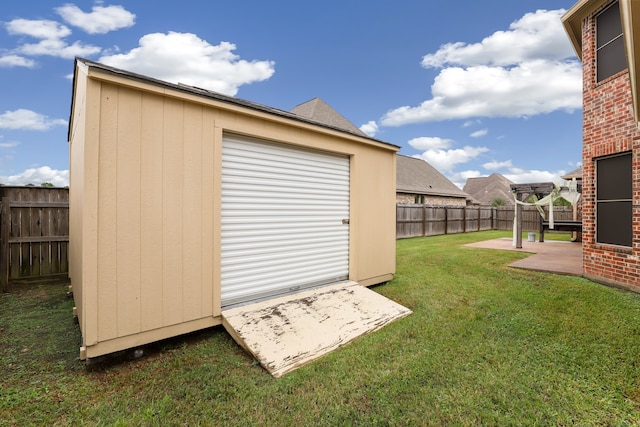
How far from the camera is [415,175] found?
20.5m

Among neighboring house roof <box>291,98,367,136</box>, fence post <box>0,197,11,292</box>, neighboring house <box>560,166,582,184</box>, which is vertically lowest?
fence post <box>0,197,11,292</box>

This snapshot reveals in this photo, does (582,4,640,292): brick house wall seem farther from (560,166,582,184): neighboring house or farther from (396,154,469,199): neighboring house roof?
(396,154,469,199): neighboring house roof

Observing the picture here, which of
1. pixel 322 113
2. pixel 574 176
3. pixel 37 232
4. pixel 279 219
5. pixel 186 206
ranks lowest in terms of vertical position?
pixel 37 232

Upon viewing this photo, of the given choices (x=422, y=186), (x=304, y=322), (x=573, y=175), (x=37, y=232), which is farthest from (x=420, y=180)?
(x=37, y=232)

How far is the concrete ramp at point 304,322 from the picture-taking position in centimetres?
274

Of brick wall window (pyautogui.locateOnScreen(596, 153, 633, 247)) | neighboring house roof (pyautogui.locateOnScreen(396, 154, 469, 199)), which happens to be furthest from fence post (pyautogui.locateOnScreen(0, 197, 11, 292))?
neighboring house roof (pyautogui.locateOnScreen(396, 154, 469, 199))

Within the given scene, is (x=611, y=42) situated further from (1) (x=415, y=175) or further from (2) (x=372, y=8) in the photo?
(1) (x=415, y=175)

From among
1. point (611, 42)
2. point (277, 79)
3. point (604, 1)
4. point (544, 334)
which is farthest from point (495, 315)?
point (277, 79)

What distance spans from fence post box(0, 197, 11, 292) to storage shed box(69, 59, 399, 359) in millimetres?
2976

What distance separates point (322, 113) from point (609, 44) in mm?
12237

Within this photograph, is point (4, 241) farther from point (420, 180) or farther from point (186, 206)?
point (420, 180)

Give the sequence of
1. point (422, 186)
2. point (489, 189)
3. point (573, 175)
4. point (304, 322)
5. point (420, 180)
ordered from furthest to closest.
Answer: point (489, 189), point (420, 180), point (422, 186), point (573, 175), point (304, 322)

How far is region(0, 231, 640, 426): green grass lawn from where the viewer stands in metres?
1.97

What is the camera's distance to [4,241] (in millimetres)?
5062
